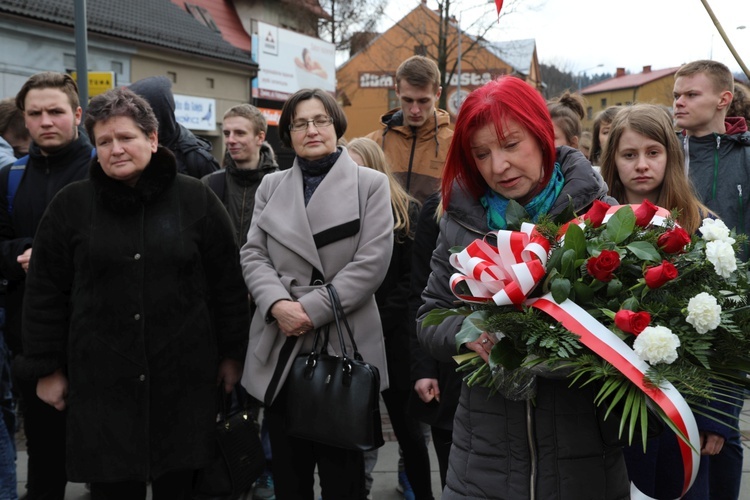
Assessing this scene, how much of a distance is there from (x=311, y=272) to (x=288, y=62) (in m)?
28.4

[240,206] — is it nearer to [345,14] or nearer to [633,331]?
[633,331]

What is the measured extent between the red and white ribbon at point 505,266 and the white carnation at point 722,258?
1.26 ft

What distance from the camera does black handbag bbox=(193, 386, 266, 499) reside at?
3.46 metres

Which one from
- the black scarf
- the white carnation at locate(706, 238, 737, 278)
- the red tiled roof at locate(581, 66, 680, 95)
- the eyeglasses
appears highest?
the red tiled roof at locate(581, 66, 680, 95)

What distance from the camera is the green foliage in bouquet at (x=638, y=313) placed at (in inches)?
66.6

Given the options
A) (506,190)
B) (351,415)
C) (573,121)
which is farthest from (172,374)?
(573,121)

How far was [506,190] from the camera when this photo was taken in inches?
90.3

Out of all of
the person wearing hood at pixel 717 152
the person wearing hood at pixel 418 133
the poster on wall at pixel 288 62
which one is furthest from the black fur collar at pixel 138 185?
the poster on wall at pixel 288 62

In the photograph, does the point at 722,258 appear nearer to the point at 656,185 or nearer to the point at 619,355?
the point at 619,355

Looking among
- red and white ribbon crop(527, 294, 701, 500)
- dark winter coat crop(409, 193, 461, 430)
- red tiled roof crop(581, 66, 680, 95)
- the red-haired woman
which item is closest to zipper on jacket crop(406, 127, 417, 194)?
dark winter coat crop(409, 193, 461, 430)

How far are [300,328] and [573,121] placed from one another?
8.06ft

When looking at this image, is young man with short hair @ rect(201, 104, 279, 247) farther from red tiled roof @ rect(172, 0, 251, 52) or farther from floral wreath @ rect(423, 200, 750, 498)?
red tiled roof @ rect(172, 0, 251, 52)

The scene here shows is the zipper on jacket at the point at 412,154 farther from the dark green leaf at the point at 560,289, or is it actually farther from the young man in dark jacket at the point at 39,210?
the dark green leaf at the point at 560,289

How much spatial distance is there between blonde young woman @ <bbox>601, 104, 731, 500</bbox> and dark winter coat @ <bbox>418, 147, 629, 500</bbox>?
95 centimetres
